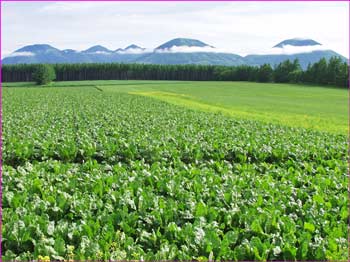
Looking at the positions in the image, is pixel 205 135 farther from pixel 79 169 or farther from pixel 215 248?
pixel 215 248

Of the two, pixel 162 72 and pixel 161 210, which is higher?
pixel 162 72

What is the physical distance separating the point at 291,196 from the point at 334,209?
1212 millimetres

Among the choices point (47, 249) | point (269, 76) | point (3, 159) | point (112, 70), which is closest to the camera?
point (47, 249)

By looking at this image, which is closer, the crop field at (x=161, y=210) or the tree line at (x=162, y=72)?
the crop field at (x=161, y=210)

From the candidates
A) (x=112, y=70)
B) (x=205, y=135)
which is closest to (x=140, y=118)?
(x=205, y=135)

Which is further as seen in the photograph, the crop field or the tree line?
the tree line

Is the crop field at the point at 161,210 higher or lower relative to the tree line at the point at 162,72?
lower

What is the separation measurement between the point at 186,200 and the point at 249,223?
1.60 m

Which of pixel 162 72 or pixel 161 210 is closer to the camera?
pixel 161 210

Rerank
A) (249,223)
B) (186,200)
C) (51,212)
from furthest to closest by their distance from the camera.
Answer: (186,200) → (51,212) → (249,223)

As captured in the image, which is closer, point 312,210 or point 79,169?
point 312,210

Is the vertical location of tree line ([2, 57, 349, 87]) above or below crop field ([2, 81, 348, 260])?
above

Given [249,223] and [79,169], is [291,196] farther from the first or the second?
[79,169]

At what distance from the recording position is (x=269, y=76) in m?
114
